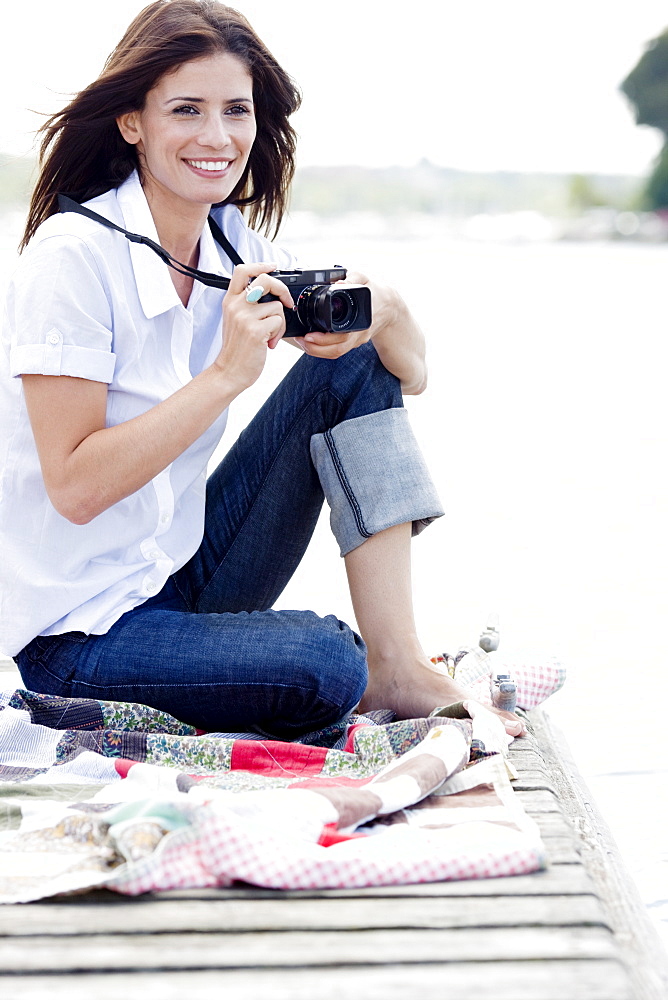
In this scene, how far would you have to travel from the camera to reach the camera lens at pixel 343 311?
5.67 ft

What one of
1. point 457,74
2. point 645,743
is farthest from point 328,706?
point 457,74

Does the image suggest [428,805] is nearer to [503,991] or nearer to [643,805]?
[503,991]

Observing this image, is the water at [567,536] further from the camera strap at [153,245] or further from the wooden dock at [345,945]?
the camera strap at [153,245]

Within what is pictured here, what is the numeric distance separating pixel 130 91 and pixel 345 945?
119 centimetres

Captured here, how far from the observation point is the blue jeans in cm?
163

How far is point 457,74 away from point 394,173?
9255mm

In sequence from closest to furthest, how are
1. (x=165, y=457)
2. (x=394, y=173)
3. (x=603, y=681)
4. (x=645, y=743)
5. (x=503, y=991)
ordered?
(x=503, y=991)
(x=165, y=457)
(x=645, y=743)
(x=603, y=681)
(x=394, y=173)

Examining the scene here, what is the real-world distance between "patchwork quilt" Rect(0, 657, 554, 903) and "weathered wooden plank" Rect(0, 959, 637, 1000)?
14cm

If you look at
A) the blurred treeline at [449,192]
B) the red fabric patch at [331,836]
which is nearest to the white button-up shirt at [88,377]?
the red fabric patch at [331,836]

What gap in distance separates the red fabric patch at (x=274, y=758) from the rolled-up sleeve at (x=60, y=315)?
51 cm

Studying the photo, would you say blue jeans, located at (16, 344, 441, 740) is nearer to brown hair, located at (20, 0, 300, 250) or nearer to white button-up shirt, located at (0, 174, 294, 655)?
white button-up shirt, located at (0, 174, 294, 655)

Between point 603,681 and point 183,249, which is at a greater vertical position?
point 183,249

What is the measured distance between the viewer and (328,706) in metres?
1.67

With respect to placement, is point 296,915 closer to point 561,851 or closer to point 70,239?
point 561,851
